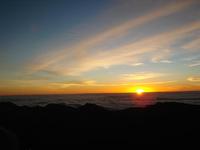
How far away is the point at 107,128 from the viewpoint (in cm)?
1628

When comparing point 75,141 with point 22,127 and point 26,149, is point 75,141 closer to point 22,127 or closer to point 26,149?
point 26,149

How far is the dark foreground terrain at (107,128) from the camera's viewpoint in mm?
14062

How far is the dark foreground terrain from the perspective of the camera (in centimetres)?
1406

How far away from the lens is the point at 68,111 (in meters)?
21.0

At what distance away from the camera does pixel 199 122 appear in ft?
49.4

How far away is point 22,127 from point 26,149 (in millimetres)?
5091

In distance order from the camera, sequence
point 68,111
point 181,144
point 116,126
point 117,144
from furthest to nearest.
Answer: point 68,111, point 116,126, point 117,144, point 181,144

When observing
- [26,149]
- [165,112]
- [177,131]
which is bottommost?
[26,149]

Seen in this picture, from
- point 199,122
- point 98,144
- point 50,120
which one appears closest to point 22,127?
point 50,120

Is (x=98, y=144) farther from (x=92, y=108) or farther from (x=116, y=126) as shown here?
(x=92, y=108)

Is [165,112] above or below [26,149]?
above

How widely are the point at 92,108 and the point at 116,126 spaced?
4.90 meters

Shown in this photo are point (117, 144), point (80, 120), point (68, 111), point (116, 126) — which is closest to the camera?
point (117, 144)

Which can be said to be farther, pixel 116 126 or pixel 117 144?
pixel 116 126
